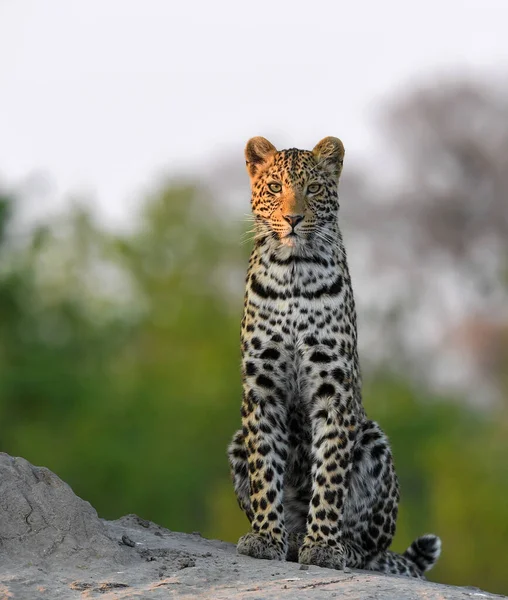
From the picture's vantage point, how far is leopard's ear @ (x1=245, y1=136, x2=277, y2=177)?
1062 cm

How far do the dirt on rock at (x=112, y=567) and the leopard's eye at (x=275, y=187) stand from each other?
9.46 feet

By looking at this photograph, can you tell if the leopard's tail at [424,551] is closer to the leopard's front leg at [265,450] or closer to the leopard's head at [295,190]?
the leopard's front leg at [265,450]

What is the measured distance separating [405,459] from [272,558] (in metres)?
27.4

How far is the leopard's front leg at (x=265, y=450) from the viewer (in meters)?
9.96

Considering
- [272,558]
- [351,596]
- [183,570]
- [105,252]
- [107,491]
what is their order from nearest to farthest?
[351,596] < [183,570] < [272,558] < [107,491] < [105,252]

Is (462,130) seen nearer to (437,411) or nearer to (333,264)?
(437,411)

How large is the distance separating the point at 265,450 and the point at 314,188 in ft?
7.09

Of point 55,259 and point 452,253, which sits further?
point 452,253

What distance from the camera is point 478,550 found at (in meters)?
30.7

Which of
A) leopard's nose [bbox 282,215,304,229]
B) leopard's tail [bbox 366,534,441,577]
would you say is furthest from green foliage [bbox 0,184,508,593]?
leopard's nose [bbox 282,215,304,229]

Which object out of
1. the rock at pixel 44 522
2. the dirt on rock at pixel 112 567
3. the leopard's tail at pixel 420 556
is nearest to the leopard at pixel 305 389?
the leopard's tail at pixel 420 556

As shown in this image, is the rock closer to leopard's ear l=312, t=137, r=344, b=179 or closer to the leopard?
the leopard

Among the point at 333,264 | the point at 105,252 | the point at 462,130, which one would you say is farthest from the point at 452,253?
the point at 333,264

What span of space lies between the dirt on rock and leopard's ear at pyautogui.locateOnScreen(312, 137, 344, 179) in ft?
10.8
